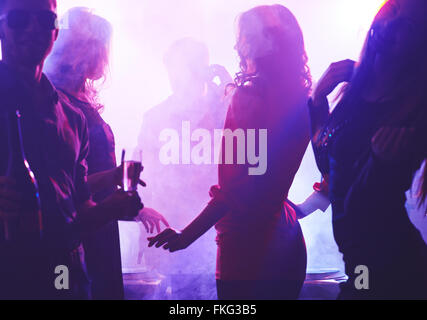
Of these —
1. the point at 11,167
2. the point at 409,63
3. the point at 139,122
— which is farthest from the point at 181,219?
the point at 409,63

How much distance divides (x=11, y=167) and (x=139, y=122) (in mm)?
931

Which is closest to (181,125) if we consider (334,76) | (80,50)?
(80,50)

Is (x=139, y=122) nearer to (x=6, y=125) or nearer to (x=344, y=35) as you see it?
(x=6, y=125)

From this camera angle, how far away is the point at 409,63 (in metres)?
1.29

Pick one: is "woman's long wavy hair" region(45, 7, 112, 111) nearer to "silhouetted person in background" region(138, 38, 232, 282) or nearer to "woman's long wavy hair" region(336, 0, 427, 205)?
"silhouetted person in background" region(138, 38, 232, 282)

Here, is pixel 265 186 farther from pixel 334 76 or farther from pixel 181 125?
pixel 181 125

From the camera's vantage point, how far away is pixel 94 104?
181 centimetres

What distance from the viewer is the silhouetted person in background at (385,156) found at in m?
1.26
